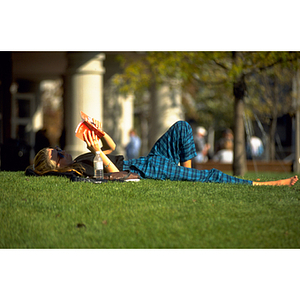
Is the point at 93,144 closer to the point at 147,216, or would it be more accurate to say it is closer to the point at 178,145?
the point at 178,145

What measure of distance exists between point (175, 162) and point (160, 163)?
32 centimetres

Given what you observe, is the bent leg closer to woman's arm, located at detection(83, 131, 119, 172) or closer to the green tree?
woman's arm, located at detection(83, 131, 119, 172)

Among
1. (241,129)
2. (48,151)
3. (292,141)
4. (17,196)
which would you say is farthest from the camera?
(292,141)

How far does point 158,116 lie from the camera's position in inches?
648

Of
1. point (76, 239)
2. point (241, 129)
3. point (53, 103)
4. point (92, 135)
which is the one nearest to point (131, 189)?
point (92, 135)

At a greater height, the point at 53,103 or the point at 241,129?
the point at 53,103

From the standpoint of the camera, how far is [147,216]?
14.9ft

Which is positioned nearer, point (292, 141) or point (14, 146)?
point (14, 146)

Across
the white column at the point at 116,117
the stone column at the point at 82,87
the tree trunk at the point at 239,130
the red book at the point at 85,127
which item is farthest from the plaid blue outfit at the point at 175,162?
the white column at the point at 116,117

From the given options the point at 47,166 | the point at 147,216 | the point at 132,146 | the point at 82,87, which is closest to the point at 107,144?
the point at 47,166

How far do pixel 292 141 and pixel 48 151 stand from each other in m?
29.4

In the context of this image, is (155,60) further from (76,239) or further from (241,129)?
(76,239)

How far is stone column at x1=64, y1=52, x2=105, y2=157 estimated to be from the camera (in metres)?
14.0

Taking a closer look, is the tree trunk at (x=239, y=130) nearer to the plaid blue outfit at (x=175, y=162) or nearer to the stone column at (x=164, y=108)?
the plaid blue outfit at (x=175, y=162)
